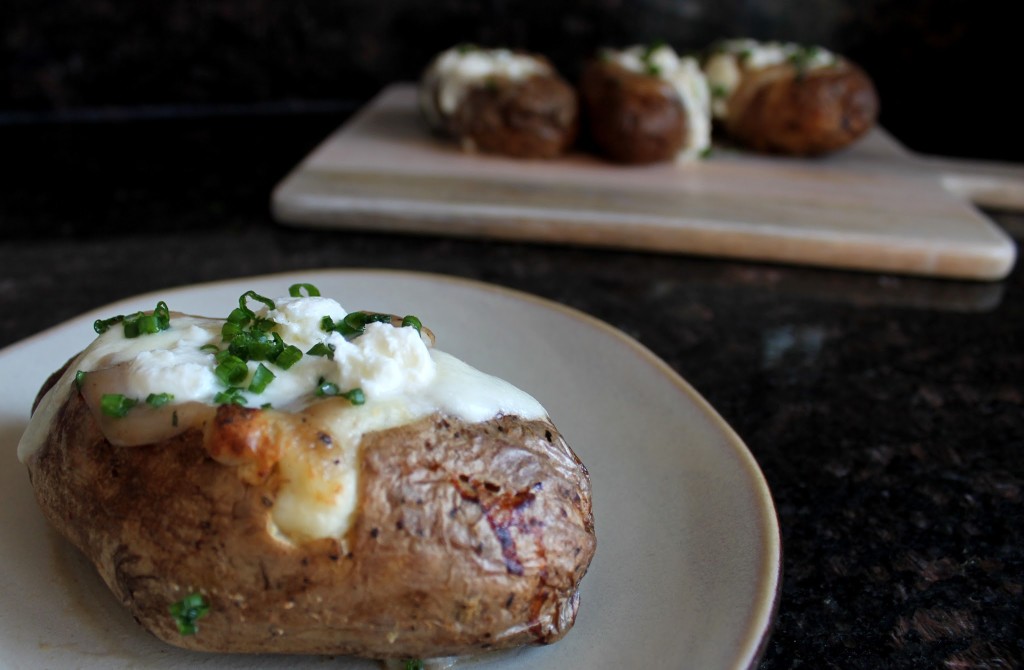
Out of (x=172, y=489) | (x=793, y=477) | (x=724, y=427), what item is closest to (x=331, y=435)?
(x=172, y=489)

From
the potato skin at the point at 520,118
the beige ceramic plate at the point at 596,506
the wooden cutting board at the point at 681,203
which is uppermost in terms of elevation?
the beige ceramic plate at the point at 596,506

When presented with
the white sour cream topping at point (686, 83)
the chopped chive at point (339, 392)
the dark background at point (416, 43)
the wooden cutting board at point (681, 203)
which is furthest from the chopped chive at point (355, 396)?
the dark background at point (416, 43)

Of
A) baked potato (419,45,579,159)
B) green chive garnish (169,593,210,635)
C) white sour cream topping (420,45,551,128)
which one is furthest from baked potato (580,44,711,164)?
green chive garnish (169,593,210,635)

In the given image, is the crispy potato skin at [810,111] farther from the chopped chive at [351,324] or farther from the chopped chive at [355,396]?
the chopped chive at [355,396]

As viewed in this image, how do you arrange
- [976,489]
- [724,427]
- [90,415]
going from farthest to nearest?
[976,489], [724,427], [90,415]

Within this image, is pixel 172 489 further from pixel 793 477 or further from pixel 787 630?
pixel 793 477

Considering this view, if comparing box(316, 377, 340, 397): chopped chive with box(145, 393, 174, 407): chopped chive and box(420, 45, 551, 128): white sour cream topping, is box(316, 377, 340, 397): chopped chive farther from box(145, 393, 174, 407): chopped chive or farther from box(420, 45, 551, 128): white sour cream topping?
box(420, 45, 551, 128): white sour cream topping
